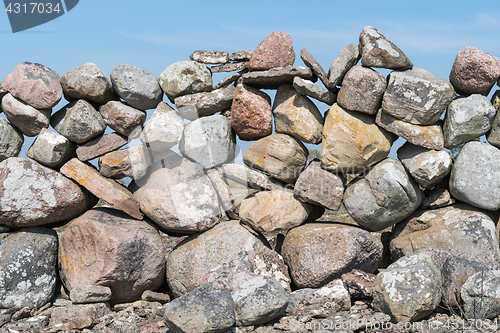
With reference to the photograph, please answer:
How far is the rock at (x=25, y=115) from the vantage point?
518cm

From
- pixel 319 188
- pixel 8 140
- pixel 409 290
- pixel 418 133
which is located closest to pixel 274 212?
pixel 319 188

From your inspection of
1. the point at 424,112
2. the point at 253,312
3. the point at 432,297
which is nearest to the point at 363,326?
the point at 432,297

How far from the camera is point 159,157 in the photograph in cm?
543

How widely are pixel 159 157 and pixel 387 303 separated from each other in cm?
322

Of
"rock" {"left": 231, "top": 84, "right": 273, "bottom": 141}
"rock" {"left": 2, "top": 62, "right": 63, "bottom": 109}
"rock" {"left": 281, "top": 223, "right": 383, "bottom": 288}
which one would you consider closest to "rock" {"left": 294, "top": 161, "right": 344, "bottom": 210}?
"rock" {"left": 281, "top": 223, "right": 383, "bottom": 288}

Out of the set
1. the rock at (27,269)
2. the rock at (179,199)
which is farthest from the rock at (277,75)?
the rock at (27,269)

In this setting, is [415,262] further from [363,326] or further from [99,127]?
[99,127]

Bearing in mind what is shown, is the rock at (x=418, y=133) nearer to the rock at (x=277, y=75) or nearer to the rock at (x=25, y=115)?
the rock at (x=277, y=75)

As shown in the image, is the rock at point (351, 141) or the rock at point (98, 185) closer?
the rock at point (351, 141)

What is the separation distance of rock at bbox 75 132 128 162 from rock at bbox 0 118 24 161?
636mm

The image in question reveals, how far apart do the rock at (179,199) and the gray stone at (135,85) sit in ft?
2.83

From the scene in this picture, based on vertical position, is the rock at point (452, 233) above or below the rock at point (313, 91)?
below

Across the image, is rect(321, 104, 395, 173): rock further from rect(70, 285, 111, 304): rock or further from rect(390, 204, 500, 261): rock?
rect(70, 285, 111, 304): rock

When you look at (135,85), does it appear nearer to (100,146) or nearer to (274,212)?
(100,146)
